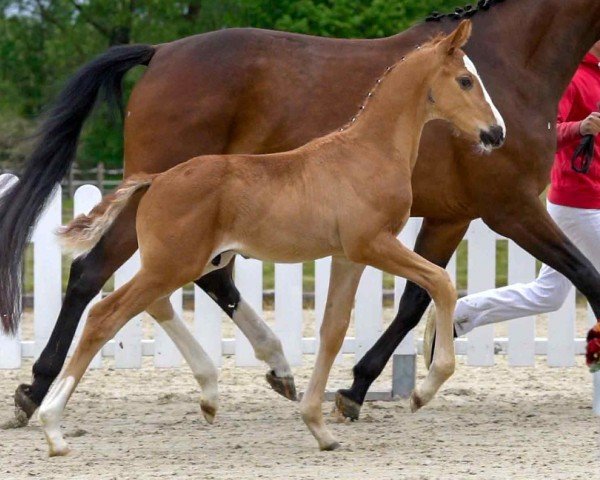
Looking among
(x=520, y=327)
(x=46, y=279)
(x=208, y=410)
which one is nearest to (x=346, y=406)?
(x=208, y=410)

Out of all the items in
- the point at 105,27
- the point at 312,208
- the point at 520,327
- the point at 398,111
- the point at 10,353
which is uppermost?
the point at 105,27

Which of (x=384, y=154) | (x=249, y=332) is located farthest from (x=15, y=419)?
(x=384, y=154)

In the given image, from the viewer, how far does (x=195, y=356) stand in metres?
5.94

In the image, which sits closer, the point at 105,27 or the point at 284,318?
the point at 284,318

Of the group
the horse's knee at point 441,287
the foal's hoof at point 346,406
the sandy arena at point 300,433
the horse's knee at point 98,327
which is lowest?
the sandy arena at point 300,433

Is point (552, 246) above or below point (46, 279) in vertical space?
above

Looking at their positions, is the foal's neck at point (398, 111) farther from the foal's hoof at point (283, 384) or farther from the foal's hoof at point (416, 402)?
the foal's hoof at point (283, 384)

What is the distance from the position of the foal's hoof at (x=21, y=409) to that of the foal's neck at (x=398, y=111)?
1940mm

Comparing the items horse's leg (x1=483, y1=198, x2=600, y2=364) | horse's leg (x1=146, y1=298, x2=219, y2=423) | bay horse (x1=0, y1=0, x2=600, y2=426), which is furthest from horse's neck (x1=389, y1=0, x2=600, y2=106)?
horse's leg (x1=146, y1=298, x2=219, y2=423)

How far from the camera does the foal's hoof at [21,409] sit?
5.80 meters

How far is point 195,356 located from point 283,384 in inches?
24.0

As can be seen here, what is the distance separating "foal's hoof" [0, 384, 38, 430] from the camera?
228 inches

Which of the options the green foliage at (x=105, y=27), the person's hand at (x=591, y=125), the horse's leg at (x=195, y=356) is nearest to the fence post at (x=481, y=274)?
the person's hand at (x=591, y=125)

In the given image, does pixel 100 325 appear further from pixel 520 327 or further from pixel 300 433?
pixel 520 327
